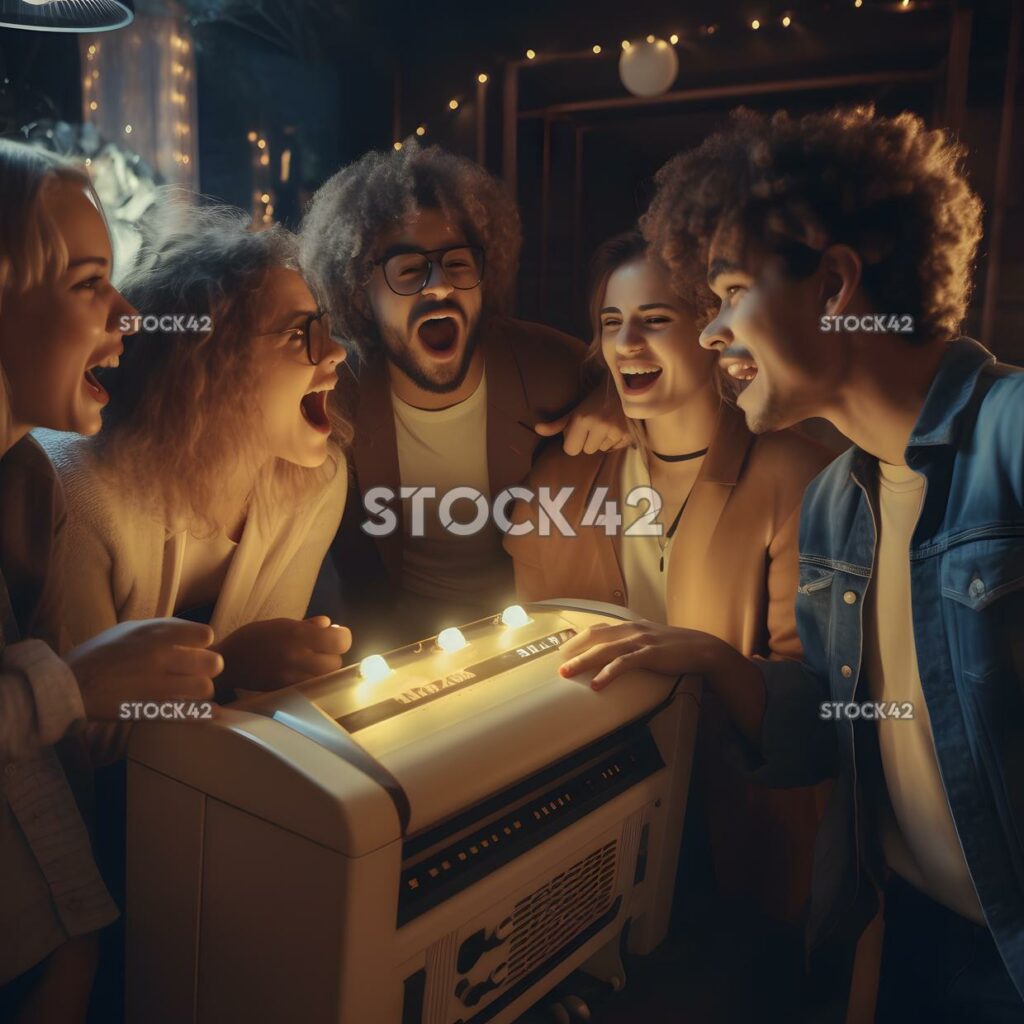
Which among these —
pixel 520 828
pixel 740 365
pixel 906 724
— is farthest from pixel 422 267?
pixel 906 724

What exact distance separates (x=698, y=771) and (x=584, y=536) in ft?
1.71

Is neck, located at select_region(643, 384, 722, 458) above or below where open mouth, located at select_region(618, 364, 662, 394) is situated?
below

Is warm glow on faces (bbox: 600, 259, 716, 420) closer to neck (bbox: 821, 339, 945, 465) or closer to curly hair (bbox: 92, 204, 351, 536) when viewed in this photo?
neck (bbox: 821, 339, 945, 465)

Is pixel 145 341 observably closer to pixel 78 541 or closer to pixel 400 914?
pixel 78 541

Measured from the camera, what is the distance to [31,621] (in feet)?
4.26

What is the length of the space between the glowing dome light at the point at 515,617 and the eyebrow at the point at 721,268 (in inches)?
26.3

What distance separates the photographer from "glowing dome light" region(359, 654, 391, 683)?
57.8 inches

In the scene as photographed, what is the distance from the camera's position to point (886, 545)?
143 cm

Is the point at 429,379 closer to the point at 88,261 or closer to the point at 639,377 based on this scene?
the point at 639,377

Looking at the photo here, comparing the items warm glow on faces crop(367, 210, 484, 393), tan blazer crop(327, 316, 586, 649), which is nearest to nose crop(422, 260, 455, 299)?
warm glow on faces crop(367, 210, 484, 393)

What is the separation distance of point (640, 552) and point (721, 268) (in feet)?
1.96

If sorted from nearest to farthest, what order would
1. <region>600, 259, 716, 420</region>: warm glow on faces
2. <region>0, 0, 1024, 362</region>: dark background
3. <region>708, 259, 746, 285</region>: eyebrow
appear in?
1. <region>708, 259, 746, 285</region>: eyebrow
2. <region>0, 0, 1024, 362</region>: dark background
3. <region>600, 259, 716, 420</region>: warm glow on faces

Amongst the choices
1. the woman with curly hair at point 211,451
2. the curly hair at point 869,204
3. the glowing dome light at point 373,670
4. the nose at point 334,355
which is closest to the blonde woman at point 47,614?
the woman with curly hair at point 211,451

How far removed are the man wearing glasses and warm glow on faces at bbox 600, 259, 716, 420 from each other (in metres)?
0.10
